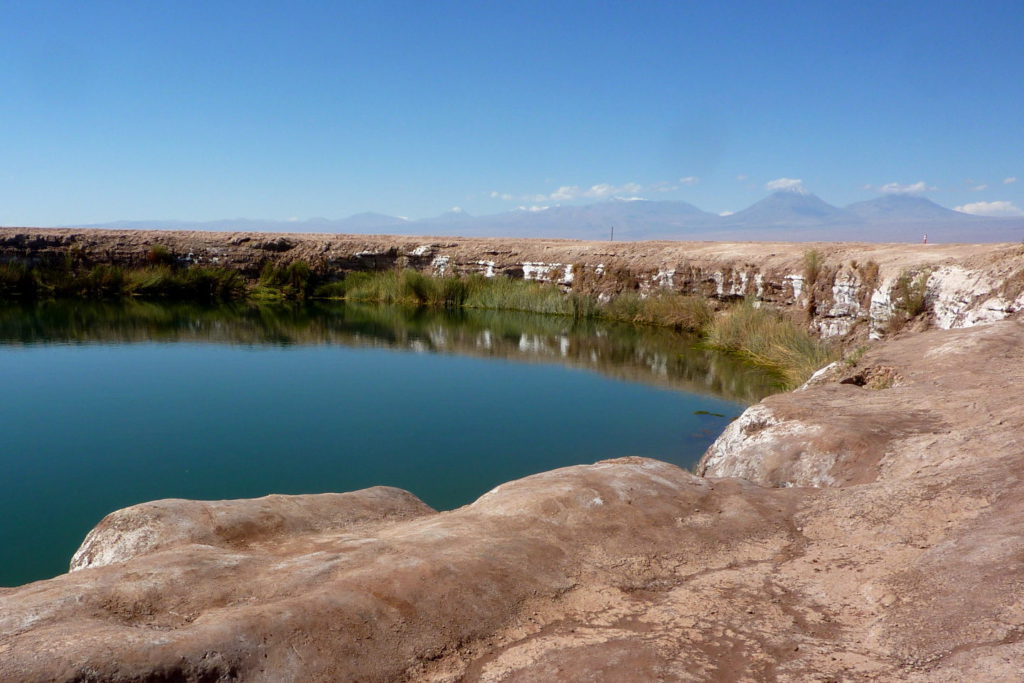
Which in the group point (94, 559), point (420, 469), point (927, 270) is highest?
point (927, 270)

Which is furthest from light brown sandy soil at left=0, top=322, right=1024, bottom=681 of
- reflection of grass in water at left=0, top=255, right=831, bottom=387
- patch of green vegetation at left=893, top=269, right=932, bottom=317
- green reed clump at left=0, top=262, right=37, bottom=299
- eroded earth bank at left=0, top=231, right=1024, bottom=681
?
green reed clump at left=0, top=262, right=37, bottom=299

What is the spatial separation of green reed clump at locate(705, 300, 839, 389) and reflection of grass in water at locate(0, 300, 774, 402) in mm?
429

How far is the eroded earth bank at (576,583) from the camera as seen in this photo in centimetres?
264

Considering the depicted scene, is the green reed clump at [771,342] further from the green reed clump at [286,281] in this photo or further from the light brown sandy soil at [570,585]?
the green reed clump at [286,281]

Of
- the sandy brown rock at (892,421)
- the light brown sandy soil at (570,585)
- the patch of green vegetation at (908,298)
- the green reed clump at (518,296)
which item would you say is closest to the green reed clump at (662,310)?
the green reed clump at (518,296)

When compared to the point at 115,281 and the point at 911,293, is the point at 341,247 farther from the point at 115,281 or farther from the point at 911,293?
the point at 911,293

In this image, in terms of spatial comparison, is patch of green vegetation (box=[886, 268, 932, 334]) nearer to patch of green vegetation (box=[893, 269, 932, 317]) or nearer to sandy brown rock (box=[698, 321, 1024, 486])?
patch of green vegetation (box=[893, 269, 932, 317])

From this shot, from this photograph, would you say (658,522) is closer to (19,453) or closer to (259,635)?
(259,635)

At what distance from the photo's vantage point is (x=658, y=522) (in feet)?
13.3

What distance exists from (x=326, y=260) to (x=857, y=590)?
86.2 feet

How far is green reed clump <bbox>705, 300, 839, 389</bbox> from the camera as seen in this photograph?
12.7 metres

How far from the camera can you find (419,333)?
19.0m

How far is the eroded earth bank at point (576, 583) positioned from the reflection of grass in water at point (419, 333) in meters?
8.19

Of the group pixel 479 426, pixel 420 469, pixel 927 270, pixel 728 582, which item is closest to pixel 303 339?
pixel 479 426
